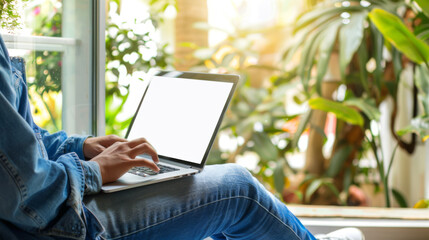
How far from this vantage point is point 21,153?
67 cm

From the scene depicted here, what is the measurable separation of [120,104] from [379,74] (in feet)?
3.35

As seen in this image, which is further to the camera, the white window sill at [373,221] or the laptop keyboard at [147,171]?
the white window sill at [373,221]

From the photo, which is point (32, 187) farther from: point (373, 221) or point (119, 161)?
point (373, 221)

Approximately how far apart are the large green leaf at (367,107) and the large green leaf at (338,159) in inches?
14.5

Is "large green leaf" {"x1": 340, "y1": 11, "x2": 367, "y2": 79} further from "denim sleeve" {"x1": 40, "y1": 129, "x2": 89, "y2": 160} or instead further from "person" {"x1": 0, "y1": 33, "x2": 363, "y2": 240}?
"denim sleeve" {"x1": 40, "y1": 129, "x2": 89, "y2": 160}

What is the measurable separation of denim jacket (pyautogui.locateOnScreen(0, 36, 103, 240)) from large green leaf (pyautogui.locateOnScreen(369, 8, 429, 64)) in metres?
1.11

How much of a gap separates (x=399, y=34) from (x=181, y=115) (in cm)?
84

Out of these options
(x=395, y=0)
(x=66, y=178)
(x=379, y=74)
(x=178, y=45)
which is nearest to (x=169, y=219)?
(x=66, y=178)

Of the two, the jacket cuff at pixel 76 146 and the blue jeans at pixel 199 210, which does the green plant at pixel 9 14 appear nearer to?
the jacket cuff at pixel 76 146

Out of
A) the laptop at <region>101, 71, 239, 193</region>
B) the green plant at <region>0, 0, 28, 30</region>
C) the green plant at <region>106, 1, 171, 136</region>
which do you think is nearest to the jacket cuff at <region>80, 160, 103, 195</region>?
the laptop at <region>101, 71, 239, 193</region>

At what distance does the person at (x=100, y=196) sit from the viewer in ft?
2.22

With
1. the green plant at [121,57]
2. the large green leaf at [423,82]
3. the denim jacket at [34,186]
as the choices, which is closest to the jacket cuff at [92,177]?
the denim jacket at [34,186]

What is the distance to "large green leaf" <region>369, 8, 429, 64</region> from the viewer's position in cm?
154

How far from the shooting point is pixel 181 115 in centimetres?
111
